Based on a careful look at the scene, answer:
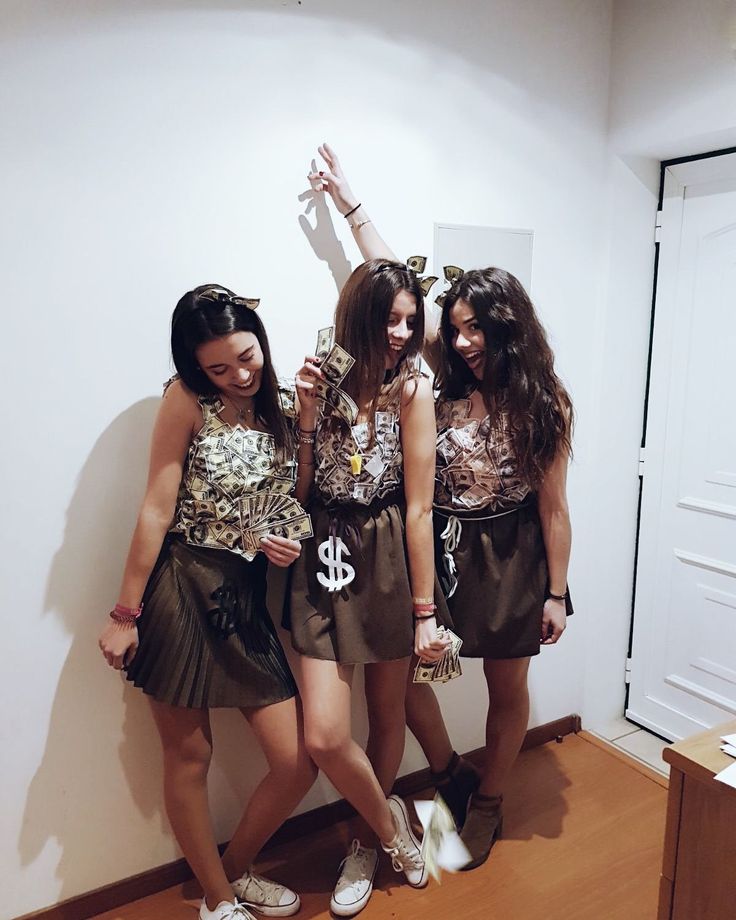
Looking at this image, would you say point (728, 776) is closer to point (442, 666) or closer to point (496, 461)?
point (442, 666)

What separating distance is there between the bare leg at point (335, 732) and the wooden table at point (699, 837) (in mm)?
746

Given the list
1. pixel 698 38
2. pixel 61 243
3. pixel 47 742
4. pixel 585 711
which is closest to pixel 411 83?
pixel 698 38

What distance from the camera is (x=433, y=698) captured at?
2252 millimetres

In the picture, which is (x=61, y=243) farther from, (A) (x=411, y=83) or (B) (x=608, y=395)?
(B) (x=608, y=395)

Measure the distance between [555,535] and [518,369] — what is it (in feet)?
1.57

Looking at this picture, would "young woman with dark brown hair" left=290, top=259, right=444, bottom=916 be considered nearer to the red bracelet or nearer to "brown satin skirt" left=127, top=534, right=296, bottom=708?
"brown satin skirt" left=127, top=534, right=296, bottom=708

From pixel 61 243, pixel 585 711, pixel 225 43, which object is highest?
pixel 225 43

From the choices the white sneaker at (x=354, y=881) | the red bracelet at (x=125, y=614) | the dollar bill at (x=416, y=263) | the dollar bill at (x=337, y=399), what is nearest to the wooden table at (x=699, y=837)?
the white sneaker at (x=354, y=881)

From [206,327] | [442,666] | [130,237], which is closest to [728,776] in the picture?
Answer: [442,666]

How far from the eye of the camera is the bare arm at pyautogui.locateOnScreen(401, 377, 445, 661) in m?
1.82

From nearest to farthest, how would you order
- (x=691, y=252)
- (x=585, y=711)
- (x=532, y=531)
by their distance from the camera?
(x=532, y=531) < (x=691, y=252) < (x=585, y=711)

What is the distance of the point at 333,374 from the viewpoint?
5.75 feet

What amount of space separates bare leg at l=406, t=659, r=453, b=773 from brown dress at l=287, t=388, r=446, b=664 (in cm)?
41

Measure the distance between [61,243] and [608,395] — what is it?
74.3 inches
